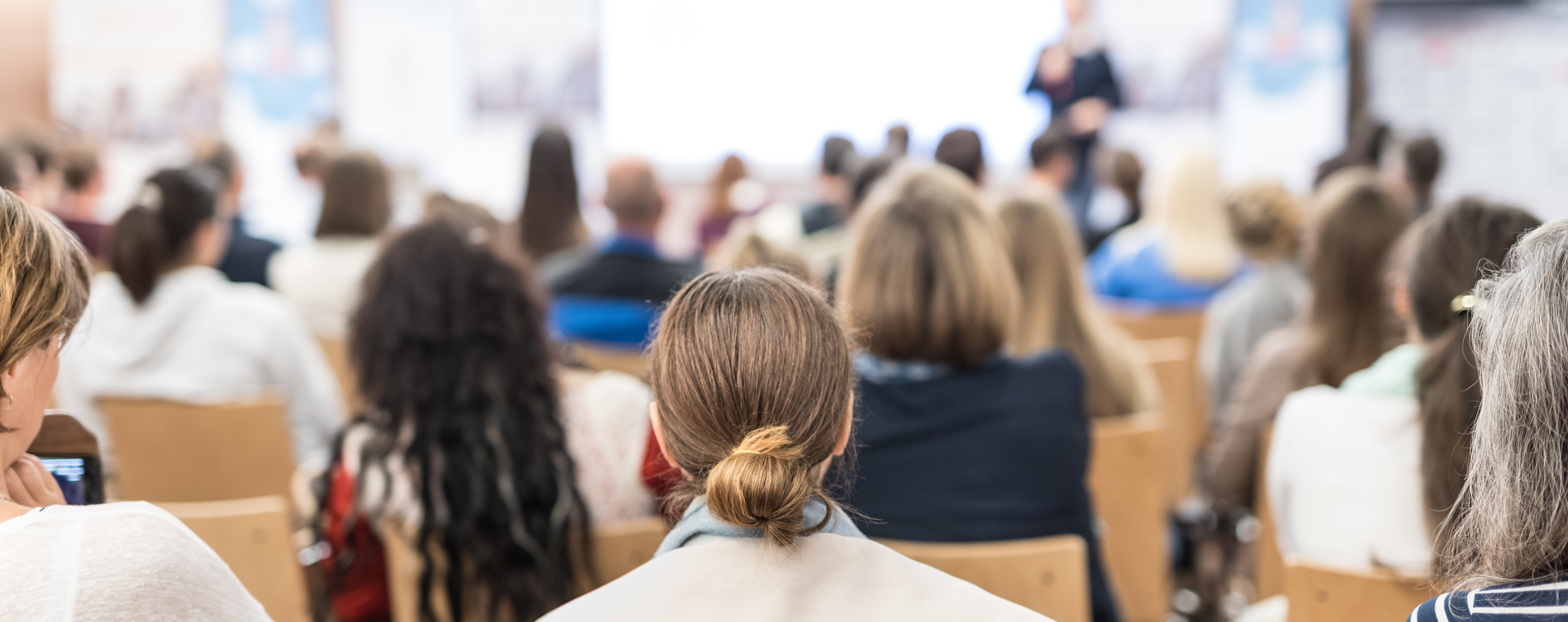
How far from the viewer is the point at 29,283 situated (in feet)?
3.38

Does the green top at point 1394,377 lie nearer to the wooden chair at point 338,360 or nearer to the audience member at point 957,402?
the audience member at point 957,402

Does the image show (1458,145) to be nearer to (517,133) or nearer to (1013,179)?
(1013,179)

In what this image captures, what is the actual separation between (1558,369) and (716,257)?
89.5 inches

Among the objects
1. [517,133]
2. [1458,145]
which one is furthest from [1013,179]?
[517,133]

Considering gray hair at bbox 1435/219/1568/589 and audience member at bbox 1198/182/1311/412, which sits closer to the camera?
gray hair at bbox 1435/219/1568/589

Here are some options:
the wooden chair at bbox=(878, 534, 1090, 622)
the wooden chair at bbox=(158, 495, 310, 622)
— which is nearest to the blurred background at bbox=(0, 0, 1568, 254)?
the wooden chair at bbox=(878, 534, 1090, 622)

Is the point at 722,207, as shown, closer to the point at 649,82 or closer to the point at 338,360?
the point at 649,82

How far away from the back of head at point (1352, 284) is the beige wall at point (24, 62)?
8064mm

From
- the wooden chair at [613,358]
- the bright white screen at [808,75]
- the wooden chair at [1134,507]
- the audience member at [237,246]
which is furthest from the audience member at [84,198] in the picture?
the bright white screen at [808,75]

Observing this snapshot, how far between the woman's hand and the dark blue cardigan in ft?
3.53

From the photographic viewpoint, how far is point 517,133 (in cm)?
831

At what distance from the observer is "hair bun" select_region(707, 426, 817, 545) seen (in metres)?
0.92

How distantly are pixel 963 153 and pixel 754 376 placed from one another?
3.07 metres

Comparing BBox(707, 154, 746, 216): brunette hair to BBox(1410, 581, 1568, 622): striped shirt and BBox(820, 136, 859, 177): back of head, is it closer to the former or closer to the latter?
BBox(820, 136, 859, 177): back of head
